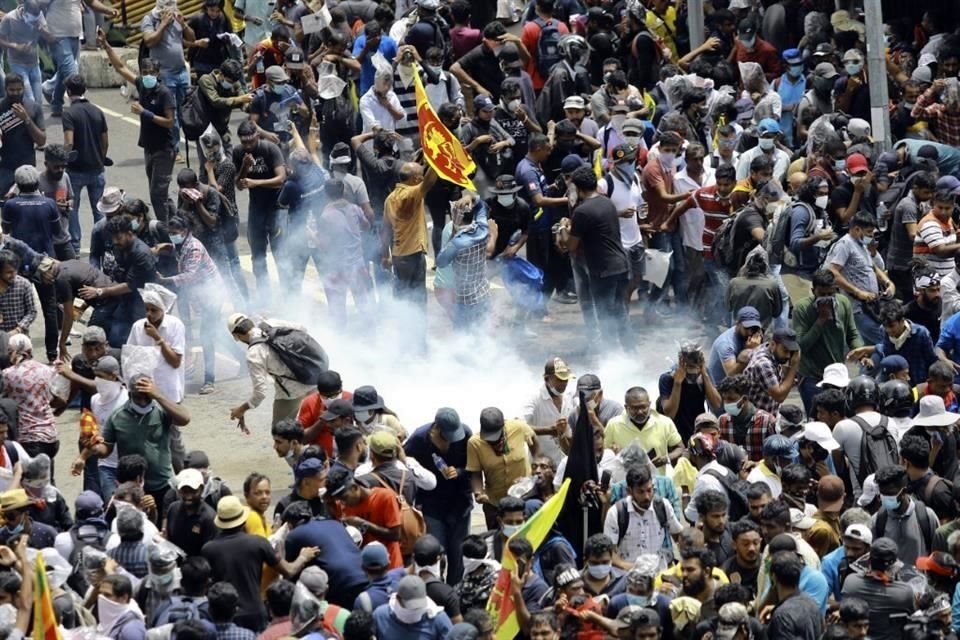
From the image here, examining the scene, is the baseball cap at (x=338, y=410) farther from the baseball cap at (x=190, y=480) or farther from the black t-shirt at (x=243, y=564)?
the black t-shirt at (x=243, y=564)

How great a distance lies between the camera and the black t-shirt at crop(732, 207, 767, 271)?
16.6 m

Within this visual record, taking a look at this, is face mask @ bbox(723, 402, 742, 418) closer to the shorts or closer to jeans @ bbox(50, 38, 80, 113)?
the shorts

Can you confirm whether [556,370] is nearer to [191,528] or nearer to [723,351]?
[723,351]

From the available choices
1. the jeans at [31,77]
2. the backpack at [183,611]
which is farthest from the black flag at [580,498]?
the jeans at [31,77]

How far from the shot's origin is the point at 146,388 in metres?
13.4

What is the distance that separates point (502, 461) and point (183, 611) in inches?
104

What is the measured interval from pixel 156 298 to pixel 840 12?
31.8 feet

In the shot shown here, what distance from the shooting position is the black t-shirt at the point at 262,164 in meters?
18.1

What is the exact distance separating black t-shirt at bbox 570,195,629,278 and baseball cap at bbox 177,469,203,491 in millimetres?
5018

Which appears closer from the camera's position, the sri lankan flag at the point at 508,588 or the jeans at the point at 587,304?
the sri lankan flag at the point at 508,588

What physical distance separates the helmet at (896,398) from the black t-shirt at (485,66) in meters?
7.73

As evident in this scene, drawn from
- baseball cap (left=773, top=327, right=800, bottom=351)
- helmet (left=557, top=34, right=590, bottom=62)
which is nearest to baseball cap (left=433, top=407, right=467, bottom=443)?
baseball cap (left=773, top=327, right=800, bottom=351)

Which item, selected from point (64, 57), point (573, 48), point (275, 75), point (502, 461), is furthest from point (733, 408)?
point (64, 57)

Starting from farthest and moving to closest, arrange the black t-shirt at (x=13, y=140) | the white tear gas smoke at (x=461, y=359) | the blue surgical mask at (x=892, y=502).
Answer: the black t-shirt at (x=13, y=140) < the white tear gas smoke at (x=461, y=359) < the blue surgical mask at (x=892, y=502)
